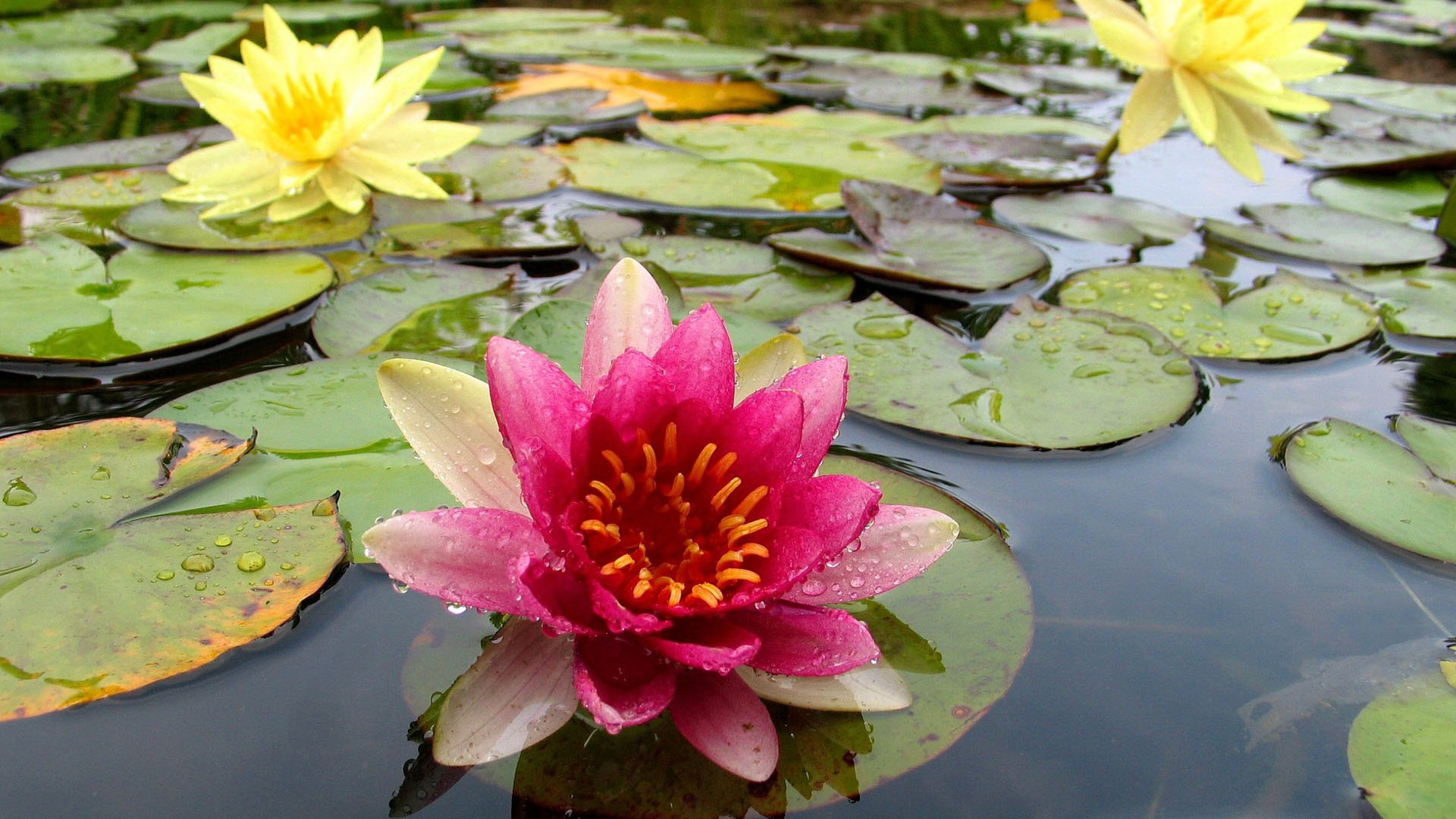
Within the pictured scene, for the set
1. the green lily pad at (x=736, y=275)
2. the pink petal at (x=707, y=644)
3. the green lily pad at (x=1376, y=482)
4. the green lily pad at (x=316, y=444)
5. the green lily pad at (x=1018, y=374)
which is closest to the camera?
the pink petal at (x=707, y=644)

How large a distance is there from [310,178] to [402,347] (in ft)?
3.32

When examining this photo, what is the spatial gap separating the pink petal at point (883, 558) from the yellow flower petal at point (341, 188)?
6.14 feet

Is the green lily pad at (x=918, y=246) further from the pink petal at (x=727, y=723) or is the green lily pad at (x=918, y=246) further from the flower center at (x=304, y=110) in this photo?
the pink petal at (x=727, y=723)

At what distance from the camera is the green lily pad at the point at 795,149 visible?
10.4 feet

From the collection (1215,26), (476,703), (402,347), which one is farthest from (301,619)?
(1215,26)

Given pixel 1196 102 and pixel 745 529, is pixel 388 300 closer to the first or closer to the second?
pixel 745 529

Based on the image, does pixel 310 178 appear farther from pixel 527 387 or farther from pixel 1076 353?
pixel 1076 353

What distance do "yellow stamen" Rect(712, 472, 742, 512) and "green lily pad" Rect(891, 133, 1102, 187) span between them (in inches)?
101

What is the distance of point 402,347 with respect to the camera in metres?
1.86

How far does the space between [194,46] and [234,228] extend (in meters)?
3.29

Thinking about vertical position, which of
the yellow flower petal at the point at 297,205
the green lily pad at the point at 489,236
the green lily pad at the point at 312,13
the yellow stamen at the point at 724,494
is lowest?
the green lily pad at the point at 489,236

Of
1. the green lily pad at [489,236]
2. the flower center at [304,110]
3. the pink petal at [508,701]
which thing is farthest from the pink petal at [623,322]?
the flower center at [304,110]

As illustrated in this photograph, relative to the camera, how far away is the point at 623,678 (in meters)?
0.96

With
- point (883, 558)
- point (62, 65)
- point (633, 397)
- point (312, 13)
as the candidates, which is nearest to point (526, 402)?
point (633, 397)
